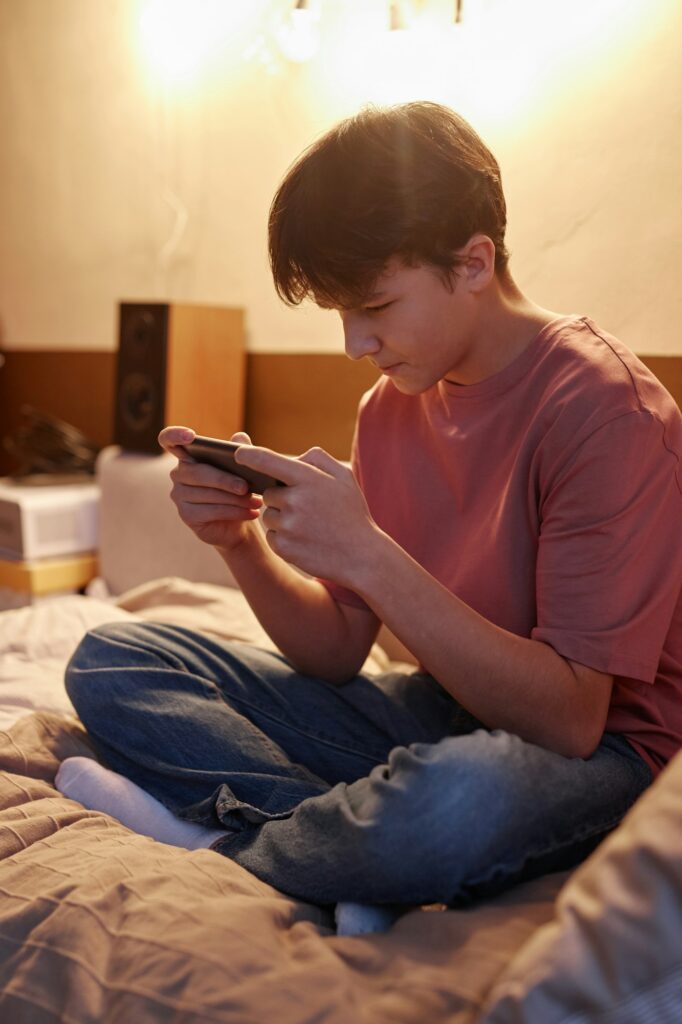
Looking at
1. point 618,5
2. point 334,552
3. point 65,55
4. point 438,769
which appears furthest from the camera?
point 65,55

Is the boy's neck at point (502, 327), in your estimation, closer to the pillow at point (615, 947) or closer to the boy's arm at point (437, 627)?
the boy's arm at point (437, 627)

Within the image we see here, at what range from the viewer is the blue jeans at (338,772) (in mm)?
958

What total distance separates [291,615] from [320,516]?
36 centimetres

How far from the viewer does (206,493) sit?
1304 millimetres

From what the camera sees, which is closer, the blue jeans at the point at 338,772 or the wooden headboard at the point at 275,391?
the blue jeans at the point at 338,772

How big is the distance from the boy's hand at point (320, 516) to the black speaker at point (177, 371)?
1.44 m

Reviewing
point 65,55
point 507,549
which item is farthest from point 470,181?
point 65,55

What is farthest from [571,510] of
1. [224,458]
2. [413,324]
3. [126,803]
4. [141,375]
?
[141,375]

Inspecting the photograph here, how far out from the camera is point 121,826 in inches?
48.7

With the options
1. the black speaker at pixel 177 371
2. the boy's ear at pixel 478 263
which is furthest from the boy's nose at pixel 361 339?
the black speaker at pixel 177 371

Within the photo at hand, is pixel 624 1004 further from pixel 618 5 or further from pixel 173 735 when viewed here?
pixel 618 5

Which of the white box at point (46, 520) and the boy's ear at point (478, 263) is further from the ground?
the boy's ear at point (478, 263)

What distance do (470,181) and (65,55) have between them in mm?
2256

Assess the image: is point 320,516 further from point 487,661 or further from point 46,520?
point 46,520
